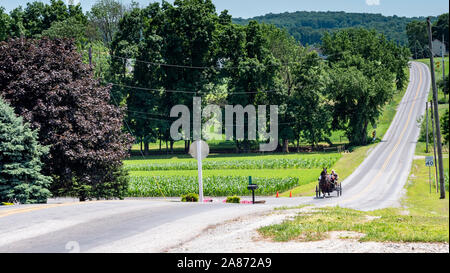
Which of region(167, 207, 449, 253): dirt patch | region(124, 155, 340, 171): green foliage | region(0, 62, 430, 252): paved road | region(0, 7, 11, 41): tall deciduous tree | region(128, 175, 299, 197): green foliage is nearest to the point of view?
region(167, 207, 449, 253): dirt patch

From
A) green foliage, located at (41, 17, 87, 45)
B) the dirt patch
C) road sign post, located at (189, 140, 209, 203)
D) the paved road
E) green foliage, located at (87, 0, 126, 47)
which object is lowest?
the paved road

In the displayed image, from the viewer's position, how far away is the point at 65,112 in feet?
108

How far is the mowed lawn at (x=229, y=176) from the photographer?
4925 centimetres

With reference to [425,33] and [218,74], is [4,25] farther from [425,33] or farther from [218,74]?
[425,33]

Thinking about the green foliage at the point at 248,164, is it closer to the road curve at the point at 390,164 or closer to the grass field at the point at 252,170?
Answer: the grass field at the point at 252,170

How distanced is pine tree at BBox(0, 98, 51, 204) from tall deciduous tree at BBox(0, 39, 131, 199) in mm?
1829

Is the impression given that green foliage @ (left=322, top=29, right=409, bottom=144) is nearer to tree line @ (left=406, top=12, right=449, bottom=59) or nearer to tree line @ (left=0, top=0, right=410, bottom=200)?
tree line @ (left=0, top=0, right=410, bottom=200)

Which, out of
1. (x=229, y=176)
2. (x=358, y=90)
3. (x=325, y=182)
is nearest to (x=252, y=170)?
(x=229, y=176)

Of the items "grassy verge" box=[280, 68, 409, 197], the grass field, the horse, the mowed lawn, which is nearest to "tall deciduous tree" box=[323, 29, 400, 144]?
"grassy verge" box=[280, 68, 409, 197]

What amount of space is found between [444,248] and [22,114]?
86.5 ft

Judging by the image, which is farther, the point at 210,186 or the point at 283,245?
the point at 210,186

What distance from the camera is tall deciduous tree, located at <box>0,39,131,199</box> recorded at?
3209 cm

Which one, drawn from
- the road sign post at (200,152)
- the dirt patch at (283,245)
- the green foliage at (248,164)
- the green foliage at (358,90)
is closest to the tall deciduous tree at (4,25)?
the green foliage at (248,164)

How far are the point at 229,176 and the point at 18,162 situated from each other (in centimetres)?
2738
